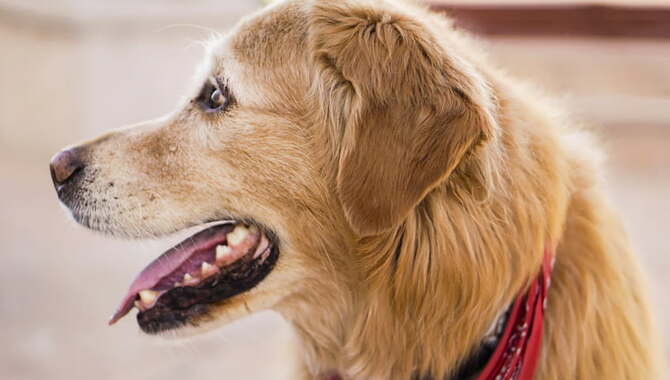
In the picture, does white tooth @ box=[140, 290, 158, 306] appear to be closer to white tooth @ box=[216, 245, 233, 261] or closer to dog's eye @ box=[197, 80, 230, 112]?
white tooth @ box=[216, 245, 233, 261]

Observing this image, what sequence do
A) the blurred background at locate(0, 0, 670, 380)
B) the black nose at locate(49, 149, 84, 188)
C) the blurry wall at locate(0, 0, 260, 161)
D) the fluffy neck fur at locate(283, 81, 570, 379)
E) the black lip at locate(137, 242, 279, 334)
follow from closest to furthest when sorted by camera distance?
the fluffy neck fur at locate(283, 81, 570, 379), the black lip at locate(137, 242, 279, 334), the black nose at locate(49, 149, 84, 188), the blurred background at locate(0, 0, 670, 380), the blurry wall at locate(0, 0, 260, 161)

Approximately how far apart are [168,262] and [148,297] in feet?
0.40

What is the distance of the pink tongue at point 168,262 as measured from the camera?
238cm

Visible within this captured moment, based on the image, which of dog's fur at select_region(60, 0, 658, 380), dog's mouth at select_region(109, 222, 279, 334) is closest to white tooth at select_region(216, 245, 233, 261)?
dog's mouth at select_region(109, 222, 279, 334)

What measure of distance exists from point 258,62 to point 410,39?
0.50 m

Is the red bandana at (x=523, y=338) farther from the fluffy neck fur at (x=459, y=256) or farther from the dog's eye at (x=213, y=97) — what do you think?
the dog's eye at (x=213, y=97)

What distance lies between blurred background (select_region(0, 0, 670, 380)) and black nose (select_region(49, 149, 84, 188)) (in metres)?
0.96

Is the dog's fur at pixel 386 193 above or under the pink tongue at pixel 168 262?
above

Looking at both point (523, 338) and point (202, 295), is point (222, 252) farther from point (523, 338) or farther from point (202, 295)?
point (523, 338)

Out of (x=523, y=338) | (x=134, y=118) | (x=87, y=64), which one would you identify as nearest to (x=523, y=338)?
(x=523, y=338)

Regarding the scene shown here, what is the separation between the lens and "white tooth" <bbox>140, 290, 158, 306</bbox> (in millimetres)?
2383

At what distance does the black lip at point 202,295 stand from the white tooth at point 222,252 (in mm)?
42

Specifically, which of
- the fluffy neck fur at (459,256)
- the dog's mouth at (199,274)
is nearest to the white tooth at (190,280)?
the dog's mouth at (199,274)

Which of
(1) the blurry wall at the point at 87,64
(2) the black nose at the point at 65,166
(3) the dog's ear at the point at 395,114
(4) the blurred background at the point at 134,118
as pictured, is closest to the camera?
(3) the dog's ear at the point at 395,114
